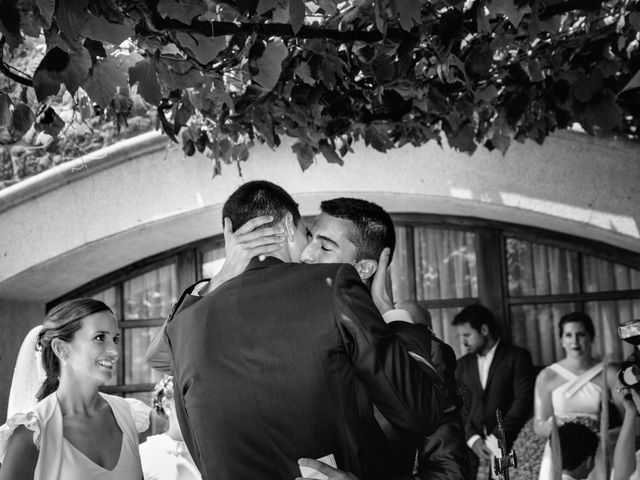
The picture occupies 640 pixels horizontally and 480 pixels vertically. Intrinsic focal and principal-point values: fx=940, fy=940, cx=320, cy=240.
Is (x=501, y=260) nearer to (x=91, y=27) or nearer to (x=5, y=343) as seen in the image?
(x=5, y=343)

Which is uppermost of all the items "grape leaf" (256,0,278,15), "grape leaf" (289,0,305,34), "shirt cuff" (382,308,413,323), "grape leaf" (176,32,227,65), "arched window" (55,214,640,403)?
"grape leaf" (176,32,227,65)

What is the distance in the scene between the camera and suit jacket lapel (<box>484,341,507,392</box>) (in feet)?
22.1

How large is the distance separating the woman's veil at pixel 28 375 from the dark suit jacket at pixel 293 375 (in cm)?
216

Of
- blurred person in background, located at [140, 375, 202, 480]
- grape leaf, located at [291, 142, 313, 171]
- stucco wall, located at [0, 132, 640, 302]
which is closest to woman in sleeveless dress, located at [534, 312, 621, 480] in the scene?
stucco wall, located at [0, 132, 640, 302]

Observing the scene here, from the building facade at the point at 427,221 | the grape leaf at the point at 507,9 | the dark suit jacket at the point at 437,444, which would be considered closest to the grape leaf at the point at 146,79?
the grape leaf at the point at 507,9

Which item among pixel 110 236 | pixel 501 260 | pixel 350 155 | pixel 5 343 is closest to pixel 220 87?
pixel 350 155

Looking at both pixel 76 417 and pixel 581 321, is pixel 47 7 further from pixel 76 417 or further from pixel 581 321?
pixel 581 321

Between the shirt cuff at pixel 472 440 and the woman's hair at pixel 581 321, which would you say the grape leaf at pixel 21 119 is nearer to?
the shirt cuff at pixel 472 440

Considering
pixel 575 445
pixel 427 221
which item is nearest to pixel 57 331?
pixel 575 445

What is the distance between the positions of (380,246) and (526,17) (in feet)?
3.91

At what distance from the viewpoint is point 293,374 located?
8.13ft

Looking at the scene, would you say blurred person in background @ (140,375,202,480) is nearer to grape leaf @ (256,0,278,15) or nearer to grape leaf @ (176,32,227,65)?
grape leaf @ (176,32,227,65)

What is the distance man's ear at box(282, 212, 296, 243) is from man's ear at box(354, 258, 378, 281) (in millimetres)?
352

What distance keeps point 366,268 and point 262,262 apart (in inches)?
21.0
